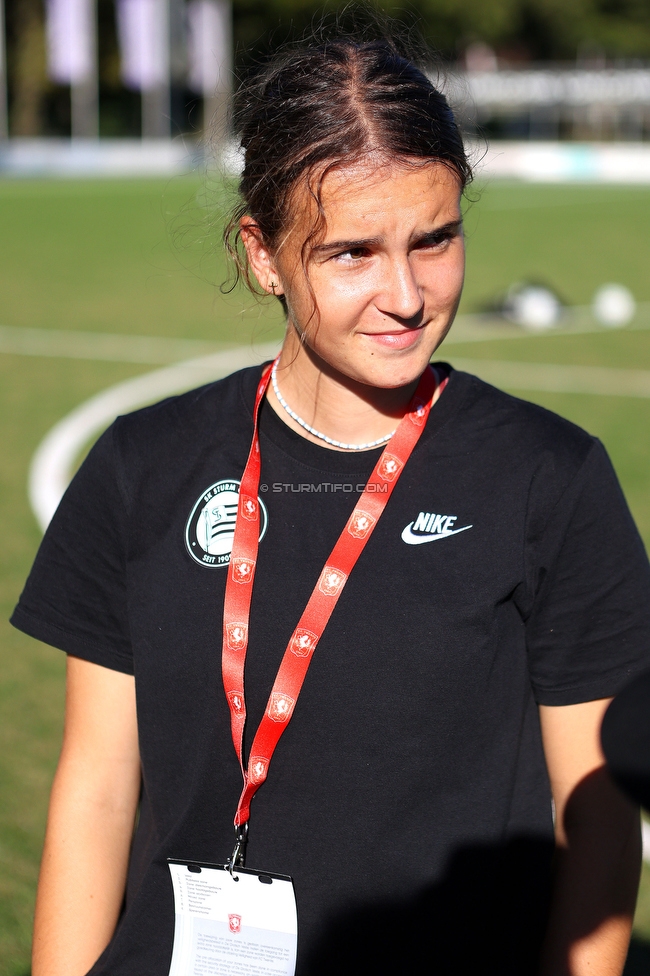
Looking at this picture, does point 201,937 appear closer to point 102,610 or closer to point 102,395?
point 102,610

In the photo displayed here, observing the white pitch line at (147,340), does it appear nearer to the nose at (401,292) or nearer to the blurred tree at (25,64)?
the nose at (401,292)

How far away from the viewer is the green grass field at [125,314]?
3449 mm

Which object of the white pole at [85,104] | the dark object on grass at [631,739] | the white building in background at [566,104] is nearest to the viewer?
the dark object on grass at [631,739]

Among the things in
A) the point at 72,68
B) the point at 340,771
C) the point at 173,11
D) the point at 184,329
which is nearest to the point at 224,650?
the point at 340,771

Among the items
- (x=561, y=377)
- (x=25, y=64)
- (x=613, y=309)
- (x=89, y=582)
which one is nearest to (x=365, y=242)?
(x=89, y=582)

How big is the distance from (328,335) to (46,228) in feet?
69.9

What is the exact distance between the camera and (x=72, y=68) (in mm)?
39156

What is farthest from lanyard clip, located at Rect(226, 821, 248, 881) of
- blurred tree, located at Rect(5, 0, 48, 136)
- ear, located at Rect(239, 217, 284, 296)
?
blurred tree, located at Rect(5, 0, 48, 136)

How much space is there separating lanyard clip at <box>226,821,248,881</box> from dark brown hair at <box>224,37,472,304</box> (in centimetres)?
95

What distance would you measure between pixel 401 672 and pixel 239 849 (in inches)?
15.2

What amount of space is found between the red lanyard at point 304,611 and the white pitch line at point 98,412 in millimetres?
3758

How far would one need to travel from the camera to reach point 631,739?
96 centimetres

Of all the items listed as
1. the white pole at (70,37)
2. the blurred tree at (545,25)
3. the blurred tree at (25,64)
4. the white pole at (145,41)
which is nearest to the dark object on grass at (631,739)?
the white pole at (70,37)

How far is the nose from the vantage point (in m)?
1.79
